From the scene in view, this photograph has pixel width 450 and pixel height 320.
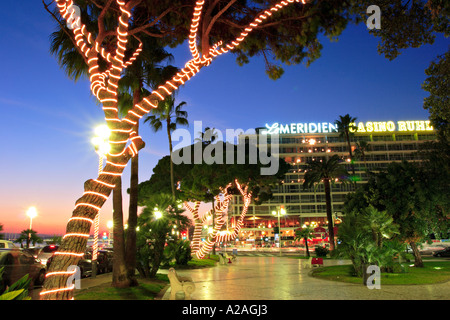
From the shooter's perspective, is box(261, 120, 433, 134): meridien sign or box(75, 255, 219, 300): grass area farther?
box(261, 120, 433, 134): meridien sign

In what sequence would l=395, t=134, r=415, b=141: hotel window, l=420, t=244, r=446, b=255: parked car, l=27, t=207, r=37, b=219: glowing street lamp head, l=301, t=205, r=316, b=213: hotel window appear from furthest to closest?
l=395, t=134, r=415, b=141: hotel window
l=301, t=205, r=316, b=213: hotel window
l=420, t=244, r=446, b=255: parked car
l=27, t=207, r=37, b=219: glowing street lamp head

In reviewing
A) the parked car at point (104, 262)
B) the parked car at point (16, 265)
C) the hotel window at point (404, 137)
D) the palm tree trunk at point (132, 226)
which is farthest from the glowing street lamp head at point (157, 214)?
the hotel window at point (404, 137)

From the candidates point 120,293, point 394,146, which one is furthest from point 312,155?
point 120,293

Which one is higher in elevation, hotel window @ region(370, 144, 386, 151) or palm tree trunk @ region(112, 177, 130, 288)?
hotel window @ region(370, 144, 386, 151)

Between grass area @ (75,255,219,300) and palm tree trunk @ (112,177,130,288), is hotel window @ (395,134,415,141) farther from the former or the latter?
palm tree trunk @ (112,177,130,288)

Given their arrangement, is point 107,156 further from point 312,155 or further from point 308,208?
point 312,155

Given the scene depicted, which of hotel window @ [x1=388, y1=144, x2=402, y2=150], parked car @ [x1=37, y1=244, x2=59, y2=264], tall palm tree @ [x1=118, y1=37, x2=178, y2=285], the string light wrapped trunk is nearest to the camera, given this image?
the string light wrapped trunk

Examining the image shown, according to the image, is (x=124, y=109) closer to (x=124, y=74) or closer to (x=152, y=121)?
(x=124, y=74)

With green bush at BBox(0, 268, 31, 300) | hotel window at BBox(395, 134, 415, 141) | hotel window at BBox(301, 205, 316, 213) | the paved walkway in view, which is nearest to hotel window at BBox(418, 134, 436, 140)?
hotel window at BBox(395, 134, 415, 141)

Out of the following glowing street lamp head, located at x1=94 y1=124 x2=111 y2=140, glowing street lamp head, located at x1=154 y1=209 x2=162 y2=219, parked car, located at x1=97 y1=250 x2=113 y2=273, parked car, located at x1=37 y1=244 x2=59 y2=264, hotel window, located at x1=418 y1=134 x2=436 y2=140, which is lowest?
parked car, located at x1=97 y1=250 x2=113 y2=273

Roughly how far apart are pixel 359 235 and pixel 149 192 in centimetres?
2060

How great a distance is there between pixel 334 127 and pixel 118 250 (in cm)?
9317

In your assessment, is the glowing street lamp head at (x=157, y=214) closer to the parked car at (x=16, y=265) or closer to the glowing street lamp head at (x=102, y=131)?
the glowing street lamp head at (x=102, y=131)

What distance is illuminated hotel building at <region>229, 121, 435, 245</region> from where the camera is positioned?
9419 cm
